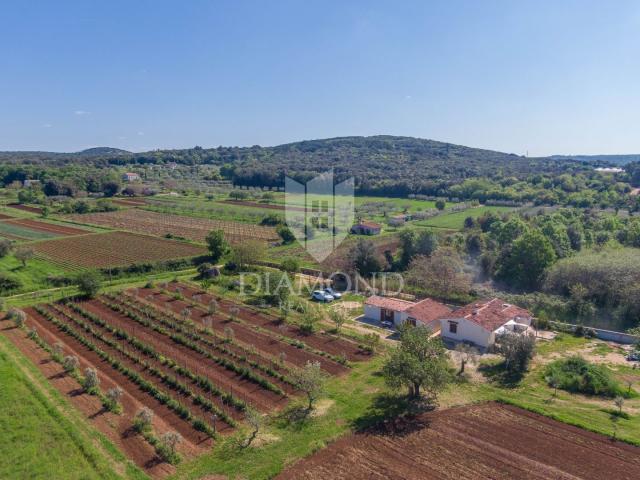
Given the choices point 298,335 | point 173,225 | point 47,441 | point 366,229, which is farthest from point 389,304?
point 173,225

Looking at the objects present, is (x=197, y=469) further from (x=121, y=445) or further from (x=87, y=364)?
(x=87, y=364)

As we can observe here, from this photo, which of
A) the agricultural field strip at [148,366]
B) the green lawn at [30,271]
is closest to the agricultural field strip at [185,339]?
the agricultural field strip at [148,366]

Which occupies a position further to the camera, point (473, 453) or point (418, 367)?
point (418, 367)

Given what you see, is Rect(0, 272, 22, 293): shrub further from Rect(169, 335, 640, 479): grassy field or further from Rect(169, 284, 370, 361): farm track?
Rect(169, 335, 640, 479): grassy field

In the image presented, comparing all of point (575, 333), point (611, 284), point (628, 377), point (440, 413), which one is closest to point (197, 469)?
point (440, 413)

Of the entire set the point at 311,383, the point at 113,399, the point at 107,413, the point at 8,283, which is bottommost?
the point at 107,413

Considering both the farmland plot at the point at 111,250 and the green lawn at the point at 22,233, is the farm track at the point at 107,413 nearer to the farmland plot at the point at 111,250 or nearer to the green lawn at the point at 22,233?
the farmland plot at the point at 111,250

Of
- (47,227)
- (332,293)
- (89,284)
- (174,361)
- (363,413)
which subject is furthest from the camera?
(47,227)

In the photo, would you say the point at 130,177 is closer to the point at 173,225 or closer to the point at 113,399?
the point at 173,225

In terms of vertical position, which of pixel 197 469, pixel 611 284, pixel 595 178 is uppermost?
pixel 595 178
